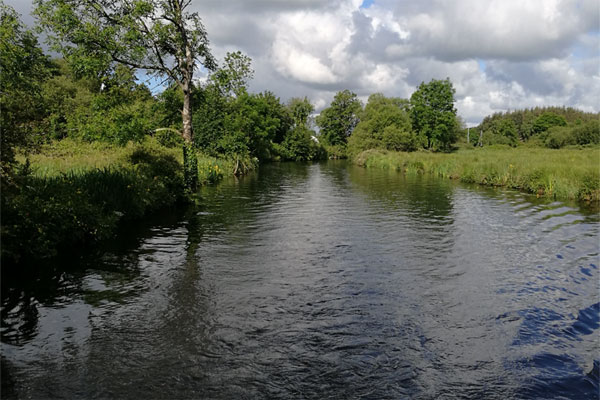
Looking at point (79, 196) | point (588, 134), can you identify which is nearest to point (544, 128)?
point (588, 134)

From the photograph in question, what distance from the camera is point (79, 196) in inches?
475

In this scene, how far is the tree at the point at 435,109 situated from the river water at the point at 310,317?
221 ft

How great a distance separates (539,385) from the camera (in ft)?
18.9

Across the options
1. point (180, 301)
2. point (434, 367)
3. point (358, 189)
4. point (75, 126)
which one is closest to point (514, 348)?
point (434, 367)

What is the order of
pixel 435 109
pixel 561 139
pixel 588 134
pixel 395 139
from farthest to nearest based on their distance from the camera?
pixel 435 109 < pixel 561 139 < pixel 588 134 < pixel 395 139

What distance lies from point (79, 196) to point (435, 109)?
7770 centimetres

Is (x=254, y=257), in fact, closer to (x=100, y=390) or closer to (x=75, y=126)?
(x=100, y=390)

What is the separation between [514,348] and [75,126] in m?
18.6

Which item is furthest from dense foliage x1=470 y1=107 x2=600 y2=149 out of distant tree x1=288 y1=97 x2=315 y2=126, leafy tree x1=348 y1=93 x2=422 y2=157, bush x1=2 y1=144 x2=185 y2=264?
bush x1=2 y1=144 x2=185 y2=264

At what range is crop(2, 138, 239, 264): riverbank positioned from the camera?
31.3ft

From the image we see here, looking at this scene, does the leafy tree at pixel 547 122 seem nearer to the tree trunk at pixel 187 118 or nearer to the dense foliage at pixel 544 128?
the dense foliage at pixel 544 128

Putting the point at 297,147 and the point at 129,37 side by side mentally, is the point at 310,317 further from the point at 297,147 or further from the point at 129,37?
the point at 297,147

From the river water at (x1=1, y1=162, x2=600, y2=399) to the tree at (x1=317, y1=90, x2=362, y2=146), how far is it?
84208 mm

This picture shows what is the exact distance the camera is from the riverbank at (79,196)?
955 cm
